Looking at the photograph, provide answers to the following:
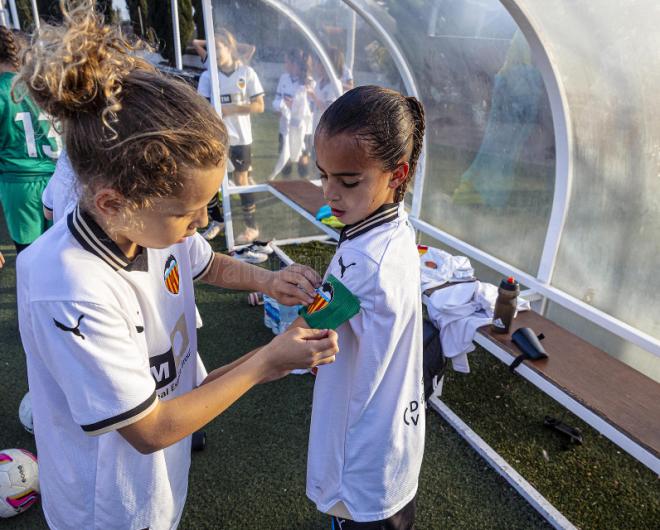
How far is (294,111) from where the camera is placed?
20.0ft

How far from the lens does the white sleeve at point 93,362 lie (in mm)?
967

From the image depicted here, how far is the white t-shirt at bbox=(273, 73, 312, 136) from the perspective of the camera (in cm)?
593

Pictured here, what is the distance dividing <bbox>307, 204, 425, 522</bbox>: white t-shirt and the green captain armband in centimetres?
2

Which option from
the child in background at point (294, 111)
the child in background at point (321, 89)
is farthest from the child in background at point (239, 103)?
the child in background at point (321, 89)

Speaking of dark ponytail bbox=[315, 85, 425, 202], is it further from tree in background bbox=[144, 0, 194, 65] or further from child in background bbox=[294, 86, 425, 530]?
tree in background bbox=[144, 0, 194, 65]

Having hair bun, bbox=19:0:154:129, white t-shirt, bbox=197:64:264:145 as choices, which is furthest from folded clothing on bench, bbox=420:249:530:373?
white t-shirt, bbox=197:64:264:145

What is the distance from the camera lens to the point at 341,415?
4.99 feet

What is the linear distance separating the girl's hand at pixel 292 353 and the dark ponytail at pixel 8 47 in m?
3.41

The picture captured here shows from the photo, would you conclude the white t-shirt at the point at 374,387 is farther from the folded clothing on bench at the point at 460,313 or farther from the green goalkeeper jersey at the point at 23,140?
the green goalkeeper jersey at the point at 23,140

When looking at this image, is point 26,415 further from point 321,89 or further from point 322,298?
point 321,89

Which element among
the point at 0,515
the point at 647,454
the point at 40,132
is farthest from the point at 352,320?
the point at 40,132

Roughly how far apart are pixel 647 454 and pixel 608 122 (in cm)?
215

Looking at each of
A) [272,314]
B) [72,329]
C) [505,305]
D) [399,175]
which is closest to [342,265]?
[399,175]

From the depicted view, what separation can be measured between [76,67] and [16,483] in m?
2.39
